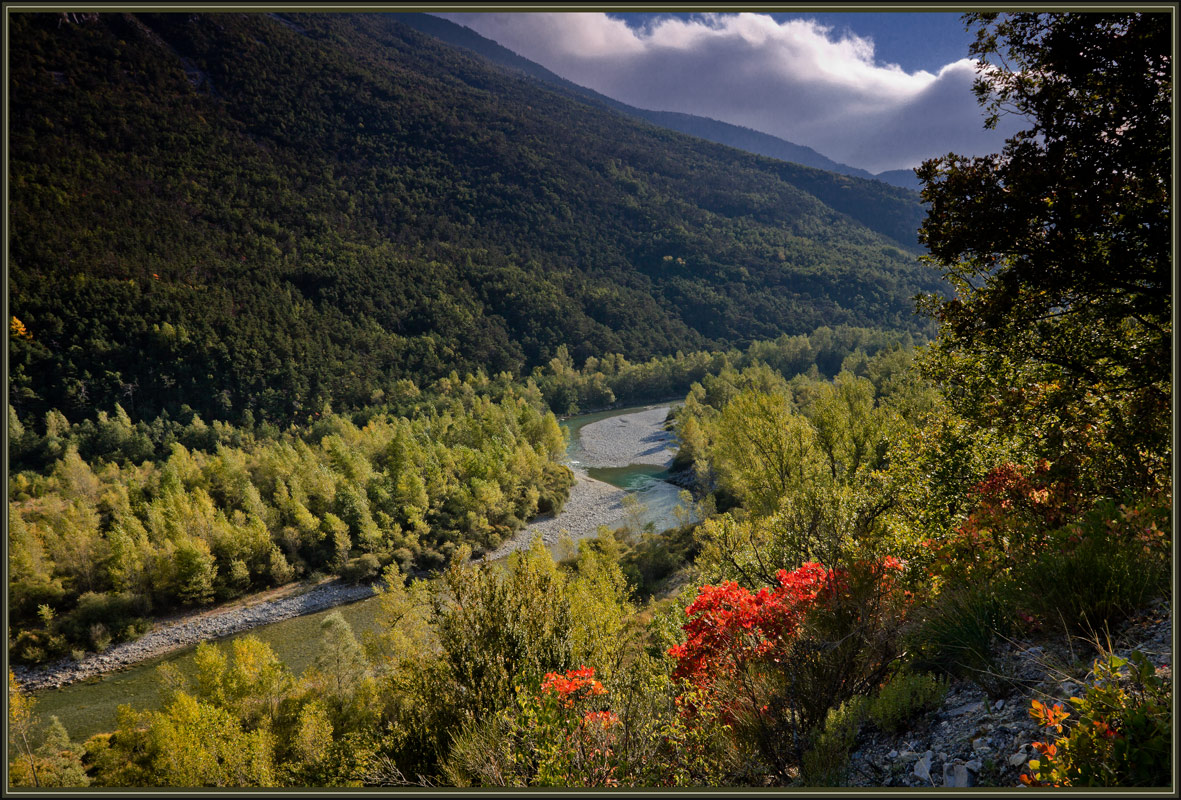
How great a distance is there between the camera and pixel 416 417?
75.3 meters

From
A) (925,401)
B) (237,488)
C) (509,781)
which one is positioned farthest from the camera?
(237,488)

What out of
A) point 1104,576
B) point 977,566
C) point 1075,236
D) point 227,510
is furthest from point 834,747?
point 227,510

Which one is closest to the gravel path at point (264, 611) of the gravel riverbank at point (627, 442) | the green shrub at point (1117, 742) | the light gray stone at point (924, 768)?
Answer: the gravel riverbank at point (627, 442)

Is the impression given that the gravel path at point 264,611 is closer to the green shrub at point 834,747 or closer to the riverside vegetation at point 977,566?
the riverside vegetation at point 977,566

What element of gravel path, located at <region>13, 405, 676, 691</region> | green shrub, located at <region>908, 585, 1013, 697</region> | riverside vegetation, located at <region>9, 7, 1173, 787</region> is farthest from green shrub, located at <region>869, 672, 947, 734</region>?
gravel path, located at <region>13, 405, 676, 691</region>

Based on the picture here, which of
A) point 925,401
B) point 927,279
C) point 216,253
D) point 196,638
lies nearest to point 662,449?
point 925,401

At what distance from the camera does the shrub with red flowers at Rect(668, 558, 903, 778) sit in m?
4.98

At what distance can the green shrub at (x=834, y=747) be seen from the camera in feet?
13.5

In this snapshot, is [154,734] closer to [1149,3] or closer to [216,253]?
[1149,3]

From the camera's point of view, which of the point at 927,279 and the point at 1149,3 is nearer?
the point at 1149,3

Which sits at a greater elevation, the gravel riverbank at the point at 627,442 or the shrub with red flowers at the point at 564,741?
the shrub with red flowers at the point at 564,741

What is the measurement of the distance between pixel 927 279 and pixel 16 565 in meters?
230

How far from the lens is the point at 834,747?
14.0 ft

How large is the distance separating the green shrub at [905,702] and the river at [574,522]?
25.1 metres
